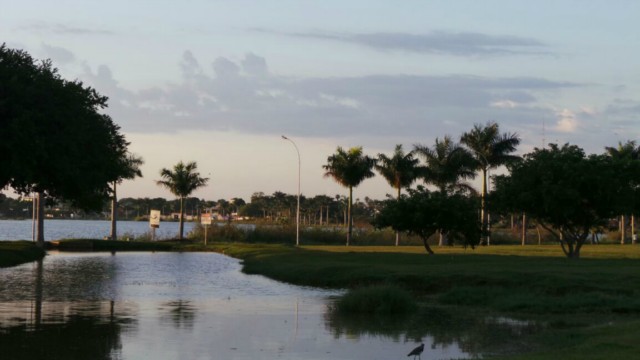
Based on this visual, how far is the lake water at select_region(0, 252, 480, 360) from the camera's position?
68.3ft

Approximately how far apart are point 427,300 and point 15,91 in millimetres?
18917

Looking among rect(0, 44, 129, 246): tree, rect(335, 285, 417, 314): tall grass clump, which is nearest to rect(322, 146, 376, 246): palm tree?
rect(0, 44, 129, 246): tree

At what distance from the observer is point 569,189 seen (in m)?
48.8

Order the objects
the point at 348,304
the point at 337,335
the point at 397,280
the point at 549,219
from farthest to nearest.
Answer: the point at 549,219 → the point at 397,280 → the point at 348,304 → the point at 337,335

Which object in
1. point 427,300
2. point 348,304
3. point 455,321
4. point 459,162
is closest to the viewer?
point 455,321

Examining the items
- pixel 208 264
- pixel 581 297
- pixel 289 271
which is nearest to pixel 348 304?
pixel 581 297

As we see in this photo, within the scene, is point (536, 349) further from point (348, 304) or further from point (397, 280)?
point (397, 280)

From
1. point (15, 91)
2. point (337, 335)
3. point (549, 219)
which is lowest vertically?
point (337, 335)

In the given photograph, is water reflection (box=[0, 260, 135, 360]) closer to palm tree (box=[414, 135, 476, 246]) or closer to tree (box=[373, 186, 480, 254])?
tree (box=[373, 186, 480, 254])

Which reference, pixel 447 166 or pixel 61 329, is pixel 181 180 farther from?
pixel 61 329

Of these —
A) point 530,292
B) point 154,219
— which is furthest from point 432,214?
point 154,219

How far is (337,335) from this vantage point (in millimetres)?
23875

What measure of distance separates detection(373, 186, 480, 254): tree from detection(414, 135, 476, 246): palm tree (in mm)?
37439

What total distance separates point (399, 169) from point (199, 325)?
235 feet
